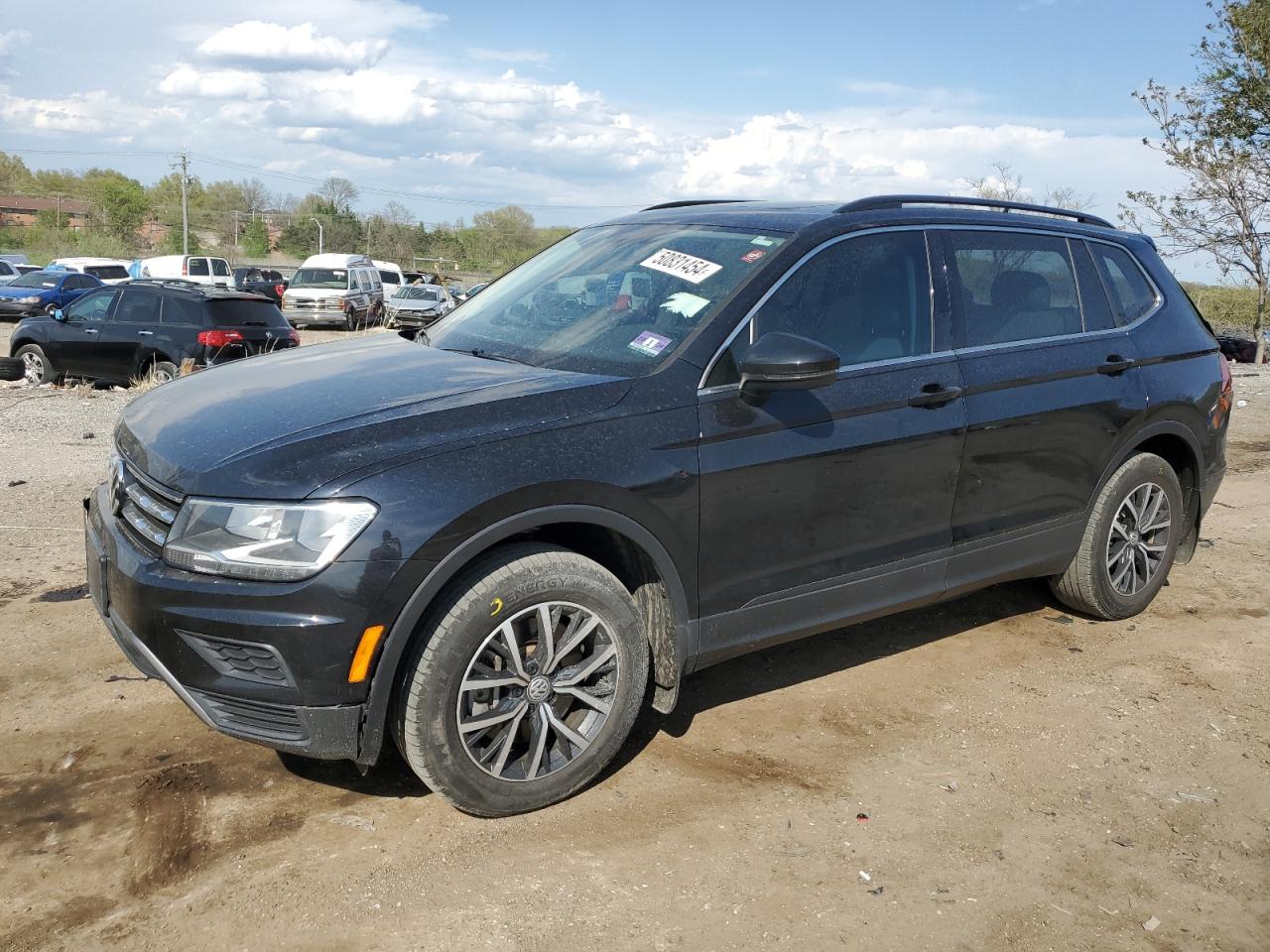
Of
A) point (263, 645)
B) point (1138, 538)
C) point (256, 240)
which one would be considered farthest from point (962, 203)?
point (256, 240)

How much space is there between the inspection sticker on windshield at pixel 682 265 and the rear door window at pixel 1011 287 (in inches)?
41.5

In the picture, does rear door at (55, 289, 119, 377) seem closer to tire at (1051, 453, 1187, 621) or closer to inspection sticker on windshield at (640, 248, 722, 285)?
inspection sticker on windshield at (640, 248, 722, 285)

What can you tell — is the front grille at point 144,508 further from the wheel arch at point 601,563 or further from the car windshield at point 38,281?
the car windshield at point 38,281

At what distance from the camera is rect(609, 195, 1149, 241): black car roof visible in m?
4.11

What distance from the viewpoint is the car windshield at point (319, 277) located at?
103ft

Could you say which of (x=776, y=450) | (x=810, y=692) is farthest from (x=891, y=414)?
(x=810, y=692)

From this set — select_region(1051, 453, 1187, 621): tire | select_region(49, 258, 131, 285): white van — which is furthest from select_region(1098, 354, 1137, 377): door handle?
select_region(49, 258, 131, 285): white van

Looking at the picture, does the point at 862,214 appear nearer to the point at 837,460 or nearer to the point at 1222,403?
the point at 837,460

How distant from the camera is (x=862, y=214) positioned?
4168mm

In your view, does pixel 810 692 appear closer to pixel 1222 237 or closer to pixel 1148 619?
pixel 1148 619

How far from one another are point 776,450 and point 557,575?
902mm

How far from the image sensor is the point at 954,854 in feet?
10.8

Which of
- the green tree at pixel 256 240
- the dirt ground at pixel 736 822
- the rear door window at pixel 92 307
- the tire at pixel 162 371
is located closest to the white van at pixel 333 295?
the rear door window at pixel 92 307

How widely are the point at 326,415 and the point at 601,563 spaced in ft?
3.23
